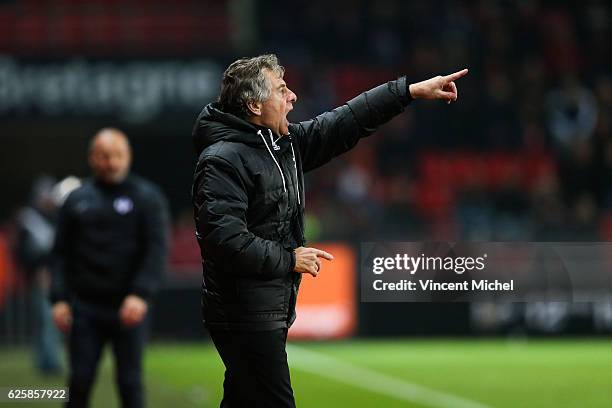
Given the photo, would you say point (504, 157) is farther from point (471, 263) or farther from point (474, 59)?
point (471, 263)

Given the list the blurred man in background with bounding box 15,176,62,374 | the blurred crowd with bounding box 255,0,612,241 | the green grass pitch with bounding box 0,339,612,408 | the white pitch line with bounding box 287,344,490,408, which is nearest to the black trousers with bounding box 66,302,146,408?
the green grass pitch with bounding box 0,339,612,408

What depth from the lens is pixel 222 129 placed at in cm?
597

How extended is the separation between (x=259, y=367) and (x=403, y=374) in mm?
8791

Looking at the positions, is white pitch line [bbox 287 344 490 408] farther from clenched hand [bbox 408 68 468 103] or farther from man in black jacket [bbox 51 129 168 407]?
clenched hand [bbox 408 68 468 103]

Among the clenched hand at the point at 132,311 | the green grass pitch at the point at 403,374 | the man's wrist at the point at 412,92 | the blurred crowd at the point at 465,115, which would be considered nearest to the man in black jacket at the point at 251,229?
the man's wrist at the point at 412,92

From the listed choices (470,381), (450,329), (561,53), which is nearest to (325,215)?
(450,329)

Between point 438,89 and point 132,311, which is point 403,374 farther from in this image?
point 438,89

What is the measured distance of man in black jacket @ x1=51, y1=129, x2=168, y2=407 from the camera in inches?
328

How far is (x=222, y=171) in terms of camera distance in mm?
5816

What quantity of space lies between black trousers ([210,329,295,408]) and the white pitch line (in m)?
5.83

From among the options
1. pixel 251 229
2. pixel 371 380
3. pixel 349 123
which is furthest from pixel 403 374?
pixel 251 229

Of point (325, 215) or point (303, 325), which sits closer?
point (303, 325)

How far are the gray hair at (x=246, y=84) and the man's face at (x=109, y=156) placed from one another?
2679mm

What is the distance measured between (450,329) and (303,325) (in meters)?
2.12
